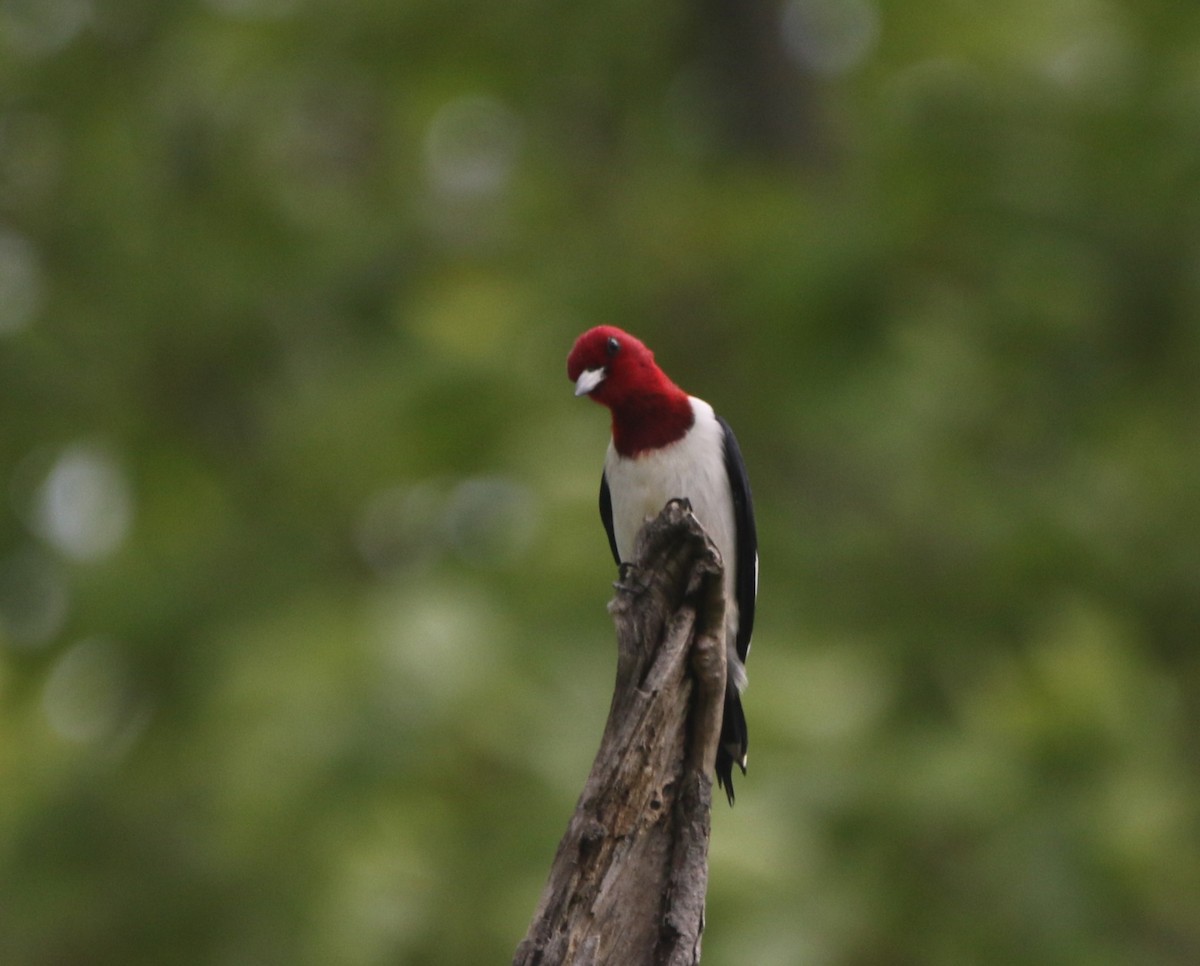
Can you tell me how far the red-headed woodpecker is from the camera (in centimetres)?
450

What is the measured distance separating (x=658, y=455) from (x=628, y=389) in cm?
22

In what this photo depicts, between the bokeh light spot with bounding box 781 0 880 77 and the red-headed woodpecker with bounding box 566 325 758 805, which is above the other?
the bokeh light spot with bounding box 781 0 880 77

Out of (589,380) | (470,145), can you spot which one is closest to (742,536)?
(589,380)

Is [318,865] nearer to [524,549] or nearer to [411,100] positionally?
[524,549]

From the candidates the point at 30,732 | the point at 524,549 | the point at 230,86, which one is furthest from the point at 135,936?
the point at 230,86

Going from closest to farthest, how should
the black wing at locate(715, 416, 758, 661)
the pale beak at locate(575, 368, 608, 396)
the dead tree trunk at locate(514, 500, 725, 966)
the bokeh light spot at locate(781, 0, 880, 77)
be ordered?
1. the dead tree trunk at locate(514, 500, 725, 966)
2. the pale beak at locate(575, 368, 608, 396)
3. the black wing at locate(715, 416, 758, 661)
4. the bokeh light spot at locate(781, 0, 880, 77)

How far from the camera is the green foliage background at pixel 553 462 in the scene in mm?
6281

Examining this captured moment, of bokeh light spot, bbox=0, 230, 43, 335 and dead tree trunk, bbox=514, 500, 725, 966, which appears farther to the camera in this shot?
bokeh light spot, bbox=0, 230, 43, 335

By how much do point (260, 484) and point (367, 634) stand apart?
10.2 ft

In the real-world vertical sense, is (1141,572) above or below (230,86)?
below

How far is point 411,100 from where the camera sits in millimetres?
11297

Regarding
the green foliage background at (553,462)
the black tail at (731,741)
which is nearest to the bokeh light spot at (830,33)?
the green foliage background at (553,462)

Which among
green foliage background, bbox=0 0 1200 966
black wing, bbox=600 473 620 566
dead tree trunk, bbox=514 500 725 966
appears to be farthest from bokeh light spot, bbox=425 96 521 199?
dead tree trunk, bbox=514 500 725 966

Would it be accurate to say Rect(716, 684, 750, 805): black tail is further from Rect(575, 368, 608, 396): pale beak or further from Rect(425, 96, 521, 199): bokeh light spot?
Rect(425, 96, 521, 199): bokeh light spot
